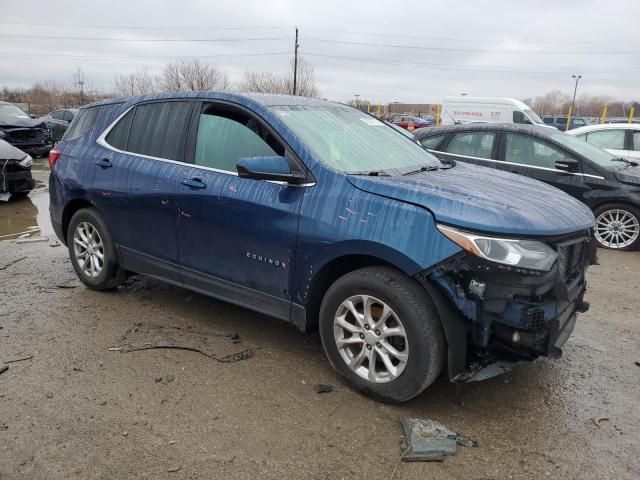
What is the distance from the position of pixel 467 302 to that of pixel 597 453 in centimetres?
103

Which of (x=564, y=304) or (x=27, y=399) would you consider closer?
(x=564, y=304)

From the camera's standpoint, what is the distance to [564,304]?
2.91 metres

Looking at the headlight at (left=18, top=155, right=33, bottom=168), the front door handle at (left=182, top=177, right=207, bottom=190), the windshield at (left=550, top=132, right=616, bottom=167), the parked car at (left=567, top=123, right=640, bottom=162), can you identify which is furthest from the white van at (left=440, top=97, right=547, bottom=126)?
the front door handle at (left=182, top=177, right=207, bottom=190)

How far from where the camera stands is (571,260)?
3.06m

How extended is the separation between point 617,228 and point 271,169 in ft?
19.1

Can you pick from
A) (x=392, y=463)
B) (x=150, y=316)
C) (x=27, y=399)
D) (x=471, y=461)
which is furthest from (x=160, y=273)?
(x=471, y=461)

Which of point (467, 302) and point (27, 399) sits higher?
point (467, 302)

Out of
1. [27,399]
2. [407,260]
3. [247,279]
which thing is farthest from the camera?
[247,279]

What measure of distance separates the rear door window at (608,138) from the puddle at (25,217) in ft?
29.9

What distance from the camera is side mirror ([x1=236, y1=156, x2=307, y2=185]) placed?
3.22 m

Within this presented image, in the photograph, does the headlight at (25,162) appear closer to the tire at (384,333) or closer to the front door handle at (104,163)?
the front door handle at (104,163)

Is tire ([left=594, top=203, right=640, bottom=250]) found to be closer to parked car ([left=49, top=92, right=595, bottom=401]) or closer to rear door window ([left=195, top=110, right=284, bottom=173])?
parked car ([left=49, top=92, right=595, bottom=401])

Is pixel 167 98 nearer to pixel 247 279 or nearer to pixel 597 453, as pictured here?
pixel 247 279

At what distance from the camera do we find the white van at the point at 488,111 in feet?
55.4
